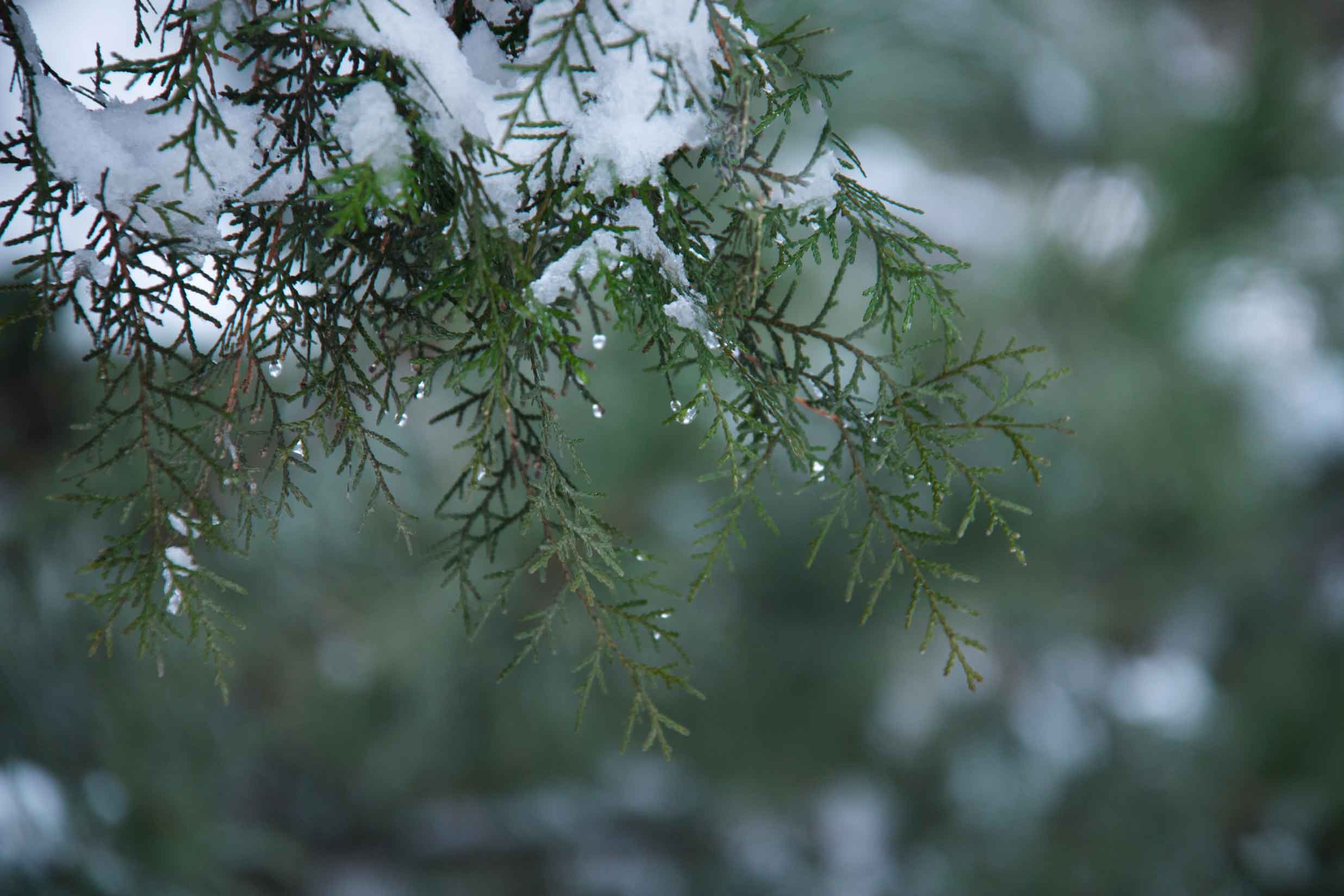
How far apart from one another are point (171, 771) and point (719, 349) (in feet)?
4.10

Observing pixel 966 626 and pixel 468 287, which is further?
pixel 966 626

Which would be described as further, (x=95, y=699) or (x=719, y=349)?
(x=95, y=699)

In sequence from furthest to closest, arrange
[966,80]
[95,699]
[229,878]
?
1. [966,80]
2. [229,878]
3. [95,699]

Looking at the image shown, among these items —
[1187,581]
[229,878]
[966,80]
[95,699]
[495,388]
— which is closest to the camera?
[495,388]

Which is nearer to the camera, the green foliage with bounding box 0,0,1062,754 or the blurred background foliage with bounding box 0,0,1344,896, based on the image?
the green foliage with bounding box 0,0,1062,754

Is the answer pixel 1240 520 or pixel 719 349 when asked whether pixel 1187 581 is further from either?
pixel 719 349

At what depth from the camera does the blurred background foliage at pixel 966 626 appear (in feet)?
3.76

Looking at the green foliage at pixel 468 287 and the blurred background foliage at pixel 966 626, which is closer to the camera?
the green foliage at pixel 468 287

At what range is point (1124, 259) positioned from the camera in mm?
1277

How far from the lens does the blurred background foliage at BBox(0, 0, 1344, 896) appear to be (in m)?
1.15

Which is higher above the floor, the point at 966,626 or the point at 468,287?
the point at 966,626

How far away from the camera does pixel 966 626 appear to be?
1557mm

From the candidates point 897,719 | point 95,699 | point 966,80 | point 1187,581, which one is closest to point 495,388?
point 95,699

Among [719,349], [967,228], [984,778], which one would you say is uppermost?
[967,228]
